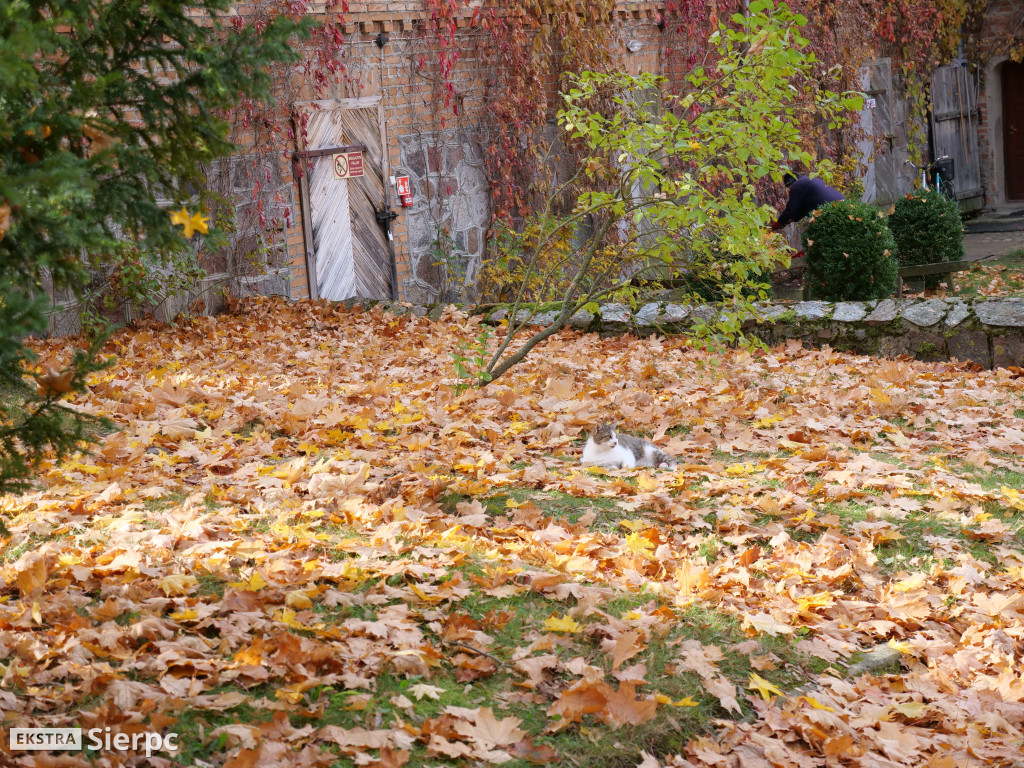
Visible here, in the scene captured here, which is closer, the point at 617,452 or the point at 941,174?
the point at 617,452

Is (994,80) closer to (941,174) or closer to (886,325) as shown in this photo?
(941,174)

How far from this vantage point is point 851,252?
34.8 feet

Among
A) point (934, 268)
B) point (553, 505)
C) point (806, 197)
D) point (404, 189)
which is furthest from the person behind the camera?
point (404, 189)

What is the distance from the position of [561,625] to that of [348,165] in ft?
31.8

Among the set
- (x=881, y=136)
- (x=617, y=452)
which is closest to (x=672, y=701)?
(x=617, y=452)

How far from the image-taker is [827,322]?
9375mm

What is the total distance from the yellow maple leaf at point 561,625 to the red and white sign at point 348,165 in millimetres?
9534

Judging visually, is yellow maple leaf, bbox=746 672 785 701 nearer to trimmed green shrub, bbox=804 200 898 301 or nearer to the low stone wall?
the low stone wall

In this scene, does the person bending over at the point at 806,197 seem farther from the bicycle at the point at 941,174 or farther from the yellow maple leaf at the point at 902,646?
the yellow maple leaf at the point at 902,646

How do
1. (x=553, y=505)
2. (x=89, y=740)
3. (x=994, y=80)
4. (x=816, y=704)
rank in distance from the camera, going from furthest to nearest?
(x=994, y=80)
(x=553, y=505)
(x=816, y=704)
(x=89, y=740)

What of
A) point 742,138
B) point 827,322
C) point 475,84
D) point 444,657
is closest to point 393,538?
point 444,657

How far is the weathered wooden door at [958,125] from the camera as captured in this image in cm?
1955

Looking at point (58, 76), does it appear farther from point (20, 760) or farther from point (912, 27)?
point (912, 27)

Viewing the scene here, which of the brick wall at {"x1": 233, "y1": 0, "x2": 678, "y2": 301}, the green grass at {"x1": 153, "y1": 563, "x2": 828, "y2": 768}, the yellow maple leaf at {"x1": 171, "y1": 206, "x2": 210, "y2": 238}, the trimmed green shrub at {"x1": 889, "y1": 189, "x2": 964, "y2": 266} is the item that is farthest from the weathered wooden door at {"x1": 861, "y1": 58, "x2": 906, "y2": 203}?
the yellow maple leaf at {"x1": 171, "y1": 206, "x2": 210, "y2": 238}
